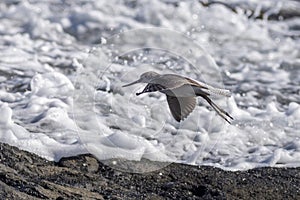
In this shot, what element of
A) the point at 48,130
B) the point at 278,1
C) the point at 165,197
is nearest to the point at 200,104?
the point at 48,130

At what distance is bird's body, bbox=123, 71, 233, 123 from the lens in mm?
3973

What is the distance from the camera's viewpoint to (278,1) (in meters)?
10.0

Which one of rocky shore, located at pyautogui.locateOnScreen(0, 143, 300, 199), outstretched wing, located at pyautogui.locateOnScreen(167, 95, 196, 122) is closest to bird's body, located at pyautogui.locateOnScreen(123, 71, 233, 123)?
outstretched wing, located at pyautogui.locateOnScreen(167, 95, 196, 122)

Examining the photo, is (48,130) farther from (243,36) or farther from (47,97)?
(243,36)

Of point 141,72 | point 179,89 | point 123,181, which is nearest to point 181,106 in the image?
point 179,89

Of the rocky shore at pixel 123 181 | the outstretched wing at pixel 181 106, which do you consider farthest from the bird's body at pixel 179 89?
the rocky shore at pixel 123 181

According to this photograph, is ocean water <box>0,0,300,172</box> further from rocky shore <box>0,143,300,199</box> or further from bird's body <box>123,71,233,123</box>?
bird's body <box>123,71,233,123</box>

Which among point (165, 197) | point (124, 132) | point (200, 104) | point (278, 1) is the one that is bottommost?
point (278, 1)

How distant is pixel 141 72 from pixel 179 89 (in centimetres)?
208

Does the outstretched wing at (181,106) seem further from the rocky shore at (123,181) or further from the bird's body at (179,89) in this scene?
the rocky shore at (123,181)

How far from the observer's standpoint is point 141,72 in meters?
6.41

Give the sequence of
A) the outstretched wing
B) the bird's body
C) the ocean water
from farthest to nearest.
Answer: the ocean water < the outstretched wing < the bird's body

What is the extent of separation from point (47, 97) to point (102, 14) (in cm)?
334

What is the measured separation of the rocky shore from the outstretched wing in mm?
281
